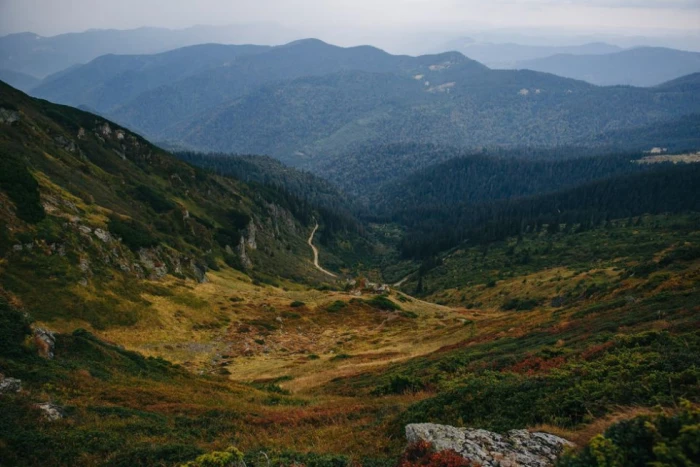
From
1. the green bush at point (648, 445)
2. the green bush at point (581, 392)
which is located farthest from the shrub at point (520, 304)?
the green bush at point (648, 445)

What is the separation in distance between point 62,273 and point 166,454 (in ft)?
142

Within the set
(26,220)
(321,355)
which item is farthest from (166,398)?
(26,220)

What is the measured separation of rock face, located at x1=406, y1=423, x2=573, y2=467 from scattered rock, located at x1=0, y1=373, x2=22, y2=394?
702 inches

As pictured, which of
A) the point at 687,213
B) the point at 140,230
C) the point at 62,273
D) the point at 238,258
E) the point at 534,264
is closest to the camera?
the point at 62,273

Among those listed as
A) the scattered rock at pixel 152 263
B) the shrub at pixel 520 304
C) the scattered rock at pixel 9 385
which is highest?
the scattered rock at pixel 9 385

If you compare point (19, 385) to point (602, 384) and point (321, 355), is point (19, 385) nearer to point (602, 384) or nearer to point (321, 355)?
point (602, 384)

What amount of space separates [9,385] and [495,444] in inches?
817

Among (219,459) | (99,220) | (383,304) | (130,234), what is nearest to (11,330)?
(219,459)

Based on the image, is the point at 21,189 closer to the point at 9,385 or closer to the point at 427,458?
the point at 9,385

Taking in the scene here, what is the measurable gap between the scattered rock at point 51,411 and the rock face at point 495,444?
1446cm

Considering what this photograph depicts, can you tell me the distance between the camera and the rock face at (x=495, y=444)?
11148 millimetres

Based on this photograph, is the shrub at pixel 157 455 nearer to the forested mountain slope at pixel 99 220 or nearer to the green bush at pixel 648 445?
the green bush at pixel 648 445

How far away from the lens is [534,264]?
471 feet

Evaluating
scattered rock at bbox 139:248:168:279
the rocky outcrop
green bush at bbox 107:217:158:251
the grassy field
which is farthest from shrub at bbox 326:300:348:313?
the rocky outcrop
